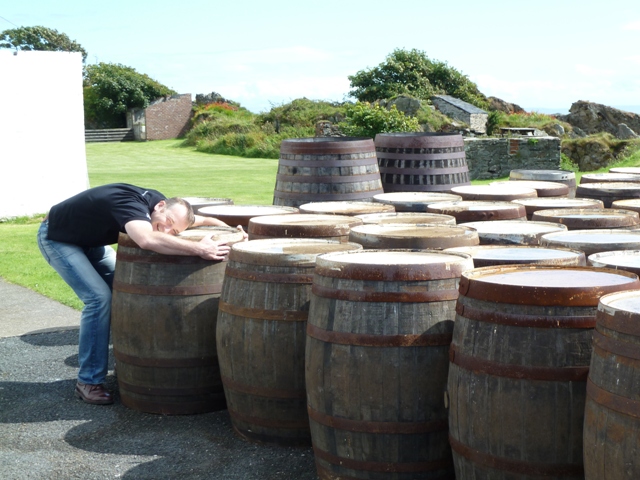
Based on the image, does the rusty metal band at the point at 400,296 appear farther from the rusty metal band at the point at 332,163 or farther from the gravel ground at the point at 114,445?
the rusty metal band at the point at 332,163

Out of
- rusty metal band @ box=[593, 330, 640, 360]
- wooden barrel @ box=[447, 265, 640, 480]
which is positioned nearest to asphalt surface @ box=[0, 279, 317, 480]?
wooden barrel @ box=[447, 265, 640, 480]

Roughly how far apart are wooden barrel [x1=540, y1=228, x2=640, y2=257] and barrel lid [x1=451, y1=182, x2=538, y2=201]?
170cm

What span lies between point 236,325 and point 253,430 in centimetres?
65

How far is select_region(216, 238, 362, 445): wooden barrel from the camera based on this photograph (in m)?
4.75

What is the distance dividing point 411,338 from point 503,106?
119ft

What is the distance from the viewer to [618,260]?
436cm

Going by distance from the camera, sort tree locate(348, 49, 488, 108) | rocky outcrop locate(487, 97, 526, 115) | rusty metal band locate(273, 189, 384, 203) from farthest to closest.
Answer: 1. tree locate(348, 49, 488, 108)
2. rocky outcrop locate(487, 97, 526, 115)
3. rusty metal band locate(273, 189, 384, 203)

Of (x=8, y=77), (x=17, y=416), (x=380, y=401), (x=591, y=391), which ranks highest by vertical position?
(x=8, y=77)

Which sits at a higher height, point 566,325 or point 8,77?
point 8,77

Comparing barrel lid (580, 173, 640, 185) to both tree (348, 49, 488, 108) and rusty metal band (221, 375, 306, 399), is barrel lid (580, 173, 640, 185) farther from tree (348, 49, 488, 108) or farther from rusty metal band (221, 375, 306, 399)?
tree (348, 49, 488, 108)

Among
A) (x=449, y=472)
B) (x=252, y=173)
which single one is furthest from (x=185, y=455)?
(x=252, y=173)

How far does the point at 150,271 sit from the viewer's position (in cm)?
547

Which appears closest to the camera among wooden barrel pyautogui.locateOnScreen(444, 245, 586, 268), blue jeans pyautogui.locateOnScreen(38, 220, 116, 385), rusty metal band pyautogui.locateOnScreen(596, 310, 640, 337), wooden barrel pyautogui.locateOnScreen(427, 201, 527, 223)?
rusty metal band pyautogui.locateOnScreen(596, 310, 640, 337)

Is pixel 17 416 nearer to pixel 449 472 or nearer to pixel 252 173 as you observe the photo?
pixel 449 472
